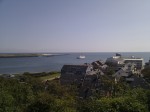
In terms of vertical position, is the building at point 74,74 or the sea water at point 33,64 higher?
the building at point 74,74

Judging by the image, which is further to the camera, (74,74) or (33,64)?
(33,64)

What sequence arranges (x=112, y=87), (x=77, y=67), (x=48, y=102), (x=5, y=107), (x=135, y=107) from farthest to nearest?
(x=77, y=67) → (x=112, y=87) → (x=48, y=102) → (x=5, y=107) → (x=135, y=107)

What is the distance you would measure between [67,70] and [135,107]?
20.4 meters

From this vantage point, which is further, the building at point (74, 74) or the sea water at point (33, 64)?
the sea water at point (33, 64)

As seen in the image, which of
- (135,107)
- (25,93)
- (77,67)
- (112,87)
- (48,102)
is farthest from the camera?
(77,67)

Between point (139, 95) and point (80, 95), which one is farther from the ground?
point (139, 95)

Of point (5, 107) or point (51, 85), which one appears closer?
point (5, 107)

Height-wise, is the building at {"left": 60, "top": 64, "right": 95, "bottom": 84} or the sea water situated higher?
the building at {"left": 60, "top": 64, "right": 95, "bottom": 84}

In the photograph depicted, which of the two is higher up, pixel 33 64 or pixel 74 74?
pixel 74 74

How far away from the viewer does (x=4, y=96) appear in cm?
1212

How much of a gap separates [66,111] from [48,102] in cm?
186

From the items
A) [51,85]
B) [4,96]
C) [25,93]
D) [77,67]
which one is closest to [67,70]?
[77,67]

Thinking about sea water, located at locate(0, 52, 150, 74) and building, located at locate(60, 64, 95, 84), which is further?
sea water, located at locate(0, 52, 150, 74)

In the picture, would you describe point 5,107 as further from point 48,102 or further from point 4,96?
point 48,102
